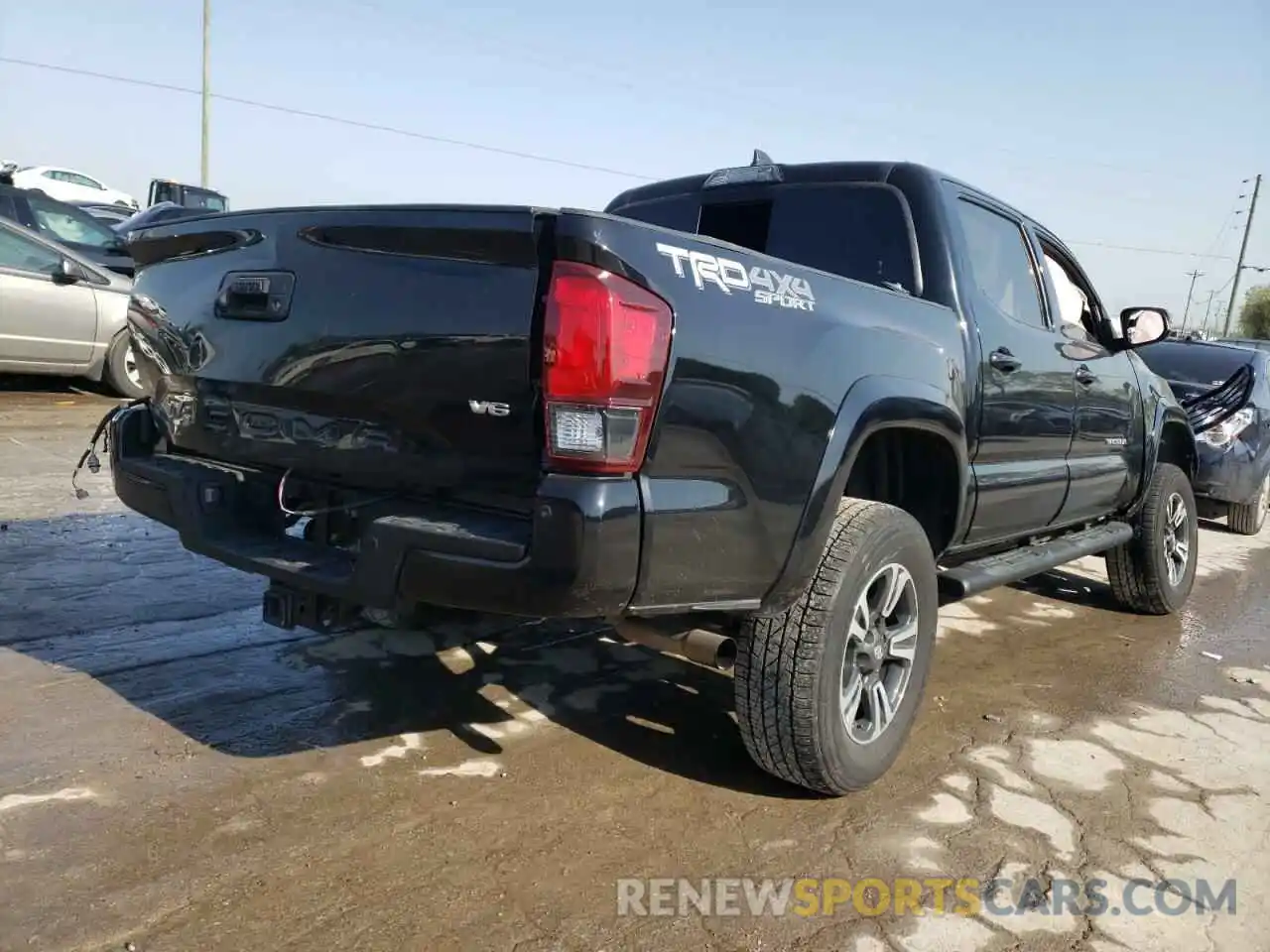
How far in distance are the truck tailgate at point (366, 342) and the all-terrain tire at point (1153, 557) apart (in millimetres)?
4175

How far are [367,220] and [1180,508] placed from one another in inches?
198

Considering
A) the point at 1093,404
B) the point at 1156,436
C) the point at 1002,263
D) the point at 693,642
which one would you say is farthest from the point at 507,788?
the point at 1156,436

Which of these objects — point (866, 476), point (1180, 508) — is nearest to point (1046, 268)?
point (866, 476)

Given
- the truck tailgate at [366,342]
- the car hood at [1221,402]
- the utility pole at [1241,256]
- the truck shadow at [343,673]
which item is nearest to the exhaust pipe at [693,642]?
the truck shadow at [343,673]

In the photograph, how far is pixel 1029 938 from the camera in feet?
7.97

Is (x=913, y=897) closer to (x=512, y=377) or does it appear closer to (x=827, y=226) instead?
(x=512, y=377)

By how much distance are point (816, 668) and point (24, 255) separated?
27.2 feet

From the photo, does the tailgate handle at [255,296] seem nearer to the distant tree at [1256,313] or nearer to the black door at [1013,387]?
the black door at [1013,387]

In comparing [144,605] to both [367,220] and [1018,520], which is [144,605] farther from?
[1018,520]

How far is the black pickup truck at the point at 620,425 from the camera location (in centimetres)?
229

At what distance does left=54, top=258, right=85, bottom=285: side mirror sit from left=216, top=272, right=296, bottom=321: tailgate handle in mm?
6673

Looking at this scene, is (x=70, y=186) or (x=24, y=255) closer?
(x=24, y=255)

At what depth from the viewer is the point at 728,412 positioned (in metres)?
2.45

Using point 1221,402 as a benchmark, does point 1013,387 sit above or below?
above
